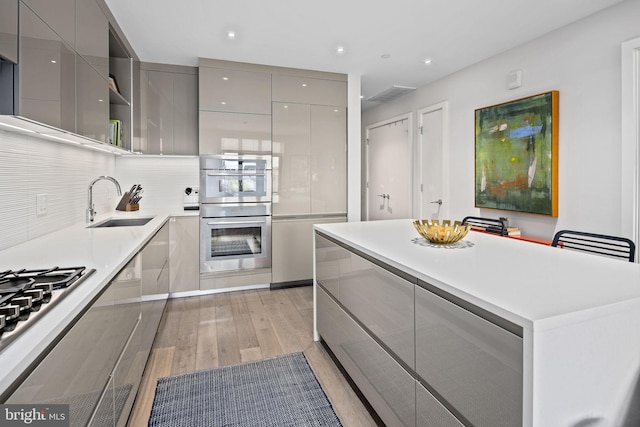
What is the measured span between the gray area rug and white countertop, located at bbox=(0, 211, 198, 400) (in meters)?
0.89

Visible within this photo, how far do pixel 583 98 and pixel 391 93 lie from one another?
265 centimetres

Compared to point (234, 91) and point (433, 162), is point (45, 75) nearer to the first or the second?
point (234, 91)

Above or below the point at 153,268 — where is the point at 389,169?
above

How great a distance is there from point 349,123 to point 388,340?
320cm

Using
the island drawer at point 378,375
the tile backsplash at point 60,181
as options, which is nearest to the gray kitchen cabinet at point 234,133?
the tile backsplash at point 60,181

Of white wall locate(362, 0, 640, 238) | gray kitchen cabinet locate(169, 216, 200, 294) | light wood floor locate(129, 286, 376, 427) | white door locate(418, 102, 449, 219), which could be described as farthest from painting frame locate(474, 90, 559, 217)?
gray kitchen cabinet locate(169, 216, 200, 294)

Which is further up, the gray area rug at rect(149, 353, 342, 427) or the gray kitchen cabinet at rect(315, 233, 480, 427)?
the gray kitchen cabinet at rect(315, 233, 480, 427)

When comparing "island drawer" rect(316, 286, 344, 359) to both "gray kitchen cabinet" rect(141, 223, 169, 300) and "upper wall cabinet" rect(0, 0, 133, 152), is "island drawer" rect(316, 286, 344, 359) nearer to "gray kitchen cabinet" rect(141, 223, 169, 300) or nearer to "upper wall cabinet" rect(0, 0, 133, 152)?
"gray kitchen cabinet" rect(141, 223, 169, 300)

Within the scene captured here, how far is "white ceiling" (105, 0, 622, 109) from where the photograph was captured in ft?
8.80

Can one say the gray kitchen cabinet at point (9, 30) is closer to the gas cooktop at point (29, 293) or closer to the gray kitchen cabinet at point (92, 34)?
the gray kitchen cabinet at point (92, 34)

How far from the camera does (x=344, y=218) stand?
14.1 ft

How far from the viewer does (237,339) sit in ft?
8.80

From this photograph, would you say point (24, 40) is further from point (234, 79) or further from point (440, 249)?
point (234, 79)

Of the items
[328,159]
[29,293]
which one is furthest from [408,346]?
[328,159]
